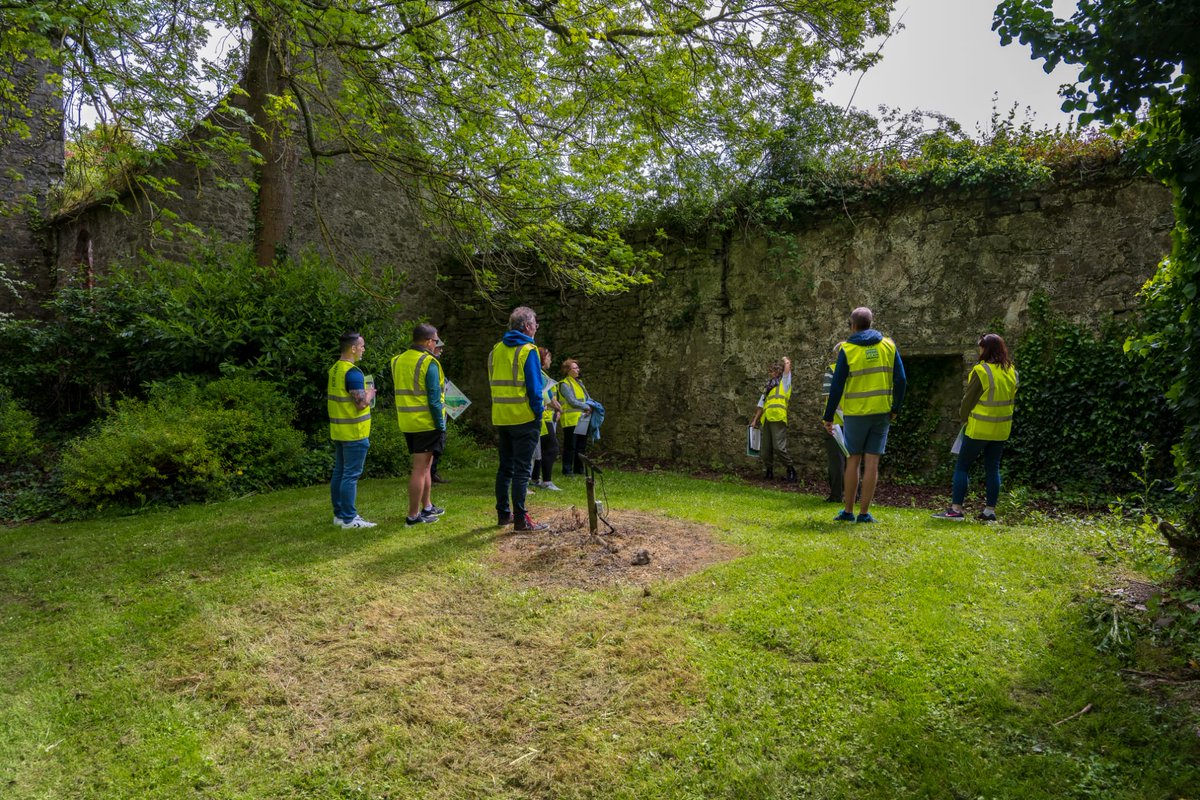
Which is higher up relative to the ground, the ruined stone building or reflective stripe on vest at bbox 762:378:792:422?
the ruined stone building

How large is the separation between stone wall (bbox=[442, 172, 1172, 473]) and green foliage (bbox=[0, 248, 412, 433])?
176 inches

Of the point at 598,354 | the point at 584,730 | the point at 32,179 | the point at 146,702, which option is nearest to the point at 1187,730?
the point at 584,730

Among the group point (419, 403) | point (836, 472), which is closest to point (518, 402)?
point (419, 403)

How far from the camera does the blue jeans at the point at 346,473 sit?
20.3 feet

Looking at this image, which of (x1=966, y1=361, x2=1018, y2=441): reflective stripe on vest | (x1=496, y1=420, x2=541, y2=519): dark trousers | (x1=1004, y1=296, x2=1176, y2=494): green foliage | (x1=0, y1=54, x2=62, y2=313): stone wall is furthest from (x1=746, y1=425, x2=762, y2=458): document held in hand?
(x1=0, y1=54, x2=62, y2=313): stone wall

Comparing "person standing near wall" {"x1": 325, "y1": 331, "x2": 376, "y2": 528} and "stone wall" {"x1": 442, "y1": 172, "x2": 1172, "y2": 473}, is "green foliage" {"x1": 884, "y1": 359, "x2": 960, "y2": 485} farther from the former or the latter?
"person standing near wall" {"x1": 325, "y1": 331, "x2": 376, "y2": 528}

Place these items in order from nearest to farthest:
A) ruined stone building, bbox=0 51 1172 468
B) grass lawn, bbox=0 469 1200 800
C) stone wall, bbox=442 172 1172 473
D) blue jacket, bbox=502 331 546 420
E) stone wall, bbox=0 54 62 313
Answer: grass lawn, bbox=0 469 1200 800, blue jacket, bbox=502 331 546 420, stone wall, bbox=442 172 1172 473, ruined stone building, bbox=0 51 1172 468, stone wall, bbox=0 54 62 313

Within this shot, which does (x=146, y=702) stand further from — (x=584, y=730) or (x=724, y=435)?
(x=724, y=435)

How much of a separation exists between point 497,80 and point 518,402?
410 centimetres

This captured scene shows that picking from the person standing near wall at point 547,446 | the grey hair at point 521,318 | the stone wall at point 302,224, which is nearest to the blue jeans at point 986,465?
the grey hair at point 521,318

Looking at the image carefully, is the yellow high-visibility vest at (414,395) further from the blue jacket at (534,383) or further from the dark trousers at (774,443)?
the dark trousers at (774,443)

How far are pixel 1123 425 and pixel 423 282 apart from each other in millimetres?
13870

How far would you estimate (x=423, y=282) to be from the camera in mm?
15898

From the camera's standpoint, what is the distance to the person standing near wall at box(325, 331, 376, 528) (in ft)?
19.9
